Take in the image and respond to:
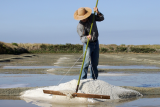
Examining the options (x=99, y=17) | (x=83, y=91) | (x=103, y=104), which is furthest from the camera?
(x=99, y=17)

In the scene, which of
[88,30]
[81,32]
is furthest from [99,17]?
[81,32]

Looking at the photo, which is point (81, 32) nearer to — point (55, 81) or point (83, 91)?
point (83, 91)

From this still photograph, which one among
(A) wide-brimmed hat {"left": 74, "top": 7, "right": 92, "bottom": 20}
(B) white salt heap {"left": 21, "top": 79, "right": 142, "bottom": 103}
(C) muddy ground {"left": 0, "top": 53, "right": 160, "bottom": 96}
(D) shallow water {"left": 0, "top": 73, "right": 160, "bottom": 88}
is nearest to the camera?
(B) white salt heap {"left": 21, "top": 79, "right": 142, "bottom": 103}

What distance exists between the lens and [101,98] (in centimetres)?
450

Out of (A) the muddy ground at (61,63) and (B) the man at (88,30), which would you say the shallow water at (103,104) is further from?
(B) the man at (88,30)

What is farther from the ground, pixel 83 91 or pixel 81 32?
pixel 81 32

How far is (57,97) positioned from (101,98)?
829mm

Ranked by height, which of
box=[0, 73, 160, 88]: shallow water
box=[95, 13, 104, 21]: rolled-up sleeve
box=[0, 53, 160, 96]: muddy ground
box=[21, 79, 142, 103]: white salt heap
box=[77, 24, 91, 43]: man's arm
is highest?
box=[95, 13, 104, 21]: rolled-up sleeve

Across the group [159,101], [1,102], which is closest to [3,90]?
[1,102]

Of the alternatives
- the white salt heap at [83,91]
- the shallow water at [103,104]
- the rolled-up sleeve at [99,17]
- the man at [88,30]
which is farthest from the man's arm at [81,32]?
the shallow water at [103,104]

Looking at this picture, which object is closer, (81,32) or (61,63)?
(81,32)

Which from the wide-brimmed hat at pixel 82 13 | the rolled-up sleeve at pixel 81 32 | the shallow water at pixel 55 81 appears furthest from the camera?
the shallow water at pixel 55 81

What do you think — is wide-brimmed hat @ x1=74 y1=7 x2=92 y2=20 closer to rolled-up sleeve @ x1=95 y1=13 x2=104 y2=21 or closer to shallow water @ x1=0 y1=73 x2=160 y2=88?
rolled-up sleeve @ x1=95 y1=13 x2=104 y2=21

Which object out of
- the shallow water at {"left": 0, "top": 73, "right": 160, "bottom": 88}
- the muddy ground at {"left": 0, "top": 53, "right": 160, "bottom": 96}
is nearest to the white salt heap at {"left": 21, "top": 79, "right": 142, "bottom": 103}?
the muddy ground at {"left": 0, "top": 53, "right": 160, "bottom": 96}
